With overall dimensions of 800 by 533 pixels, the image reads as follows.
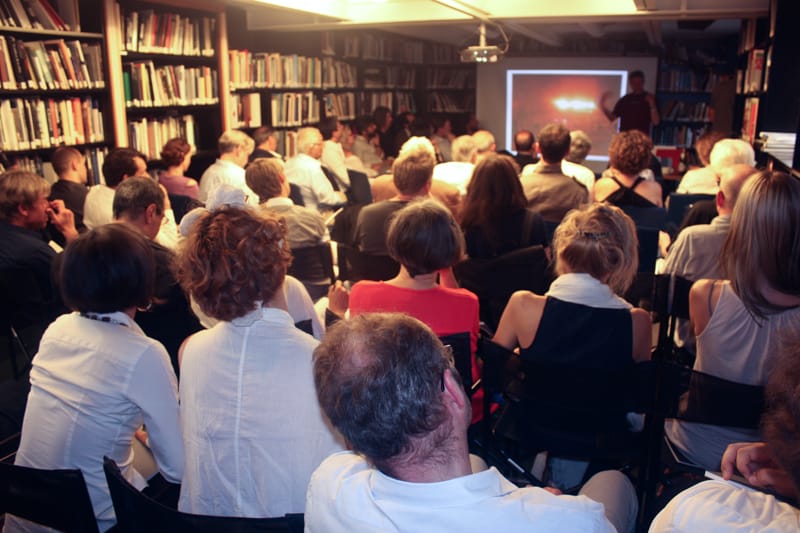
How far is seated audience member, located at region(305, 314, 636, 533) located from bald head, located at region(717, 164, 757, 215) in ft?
7.37

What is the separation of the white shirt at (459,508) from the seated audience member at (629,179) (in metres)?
3.19

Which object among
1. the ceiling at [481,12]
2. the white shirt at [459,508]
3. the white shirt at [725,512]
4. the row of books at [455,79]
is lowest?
the white shirt at [725,512]

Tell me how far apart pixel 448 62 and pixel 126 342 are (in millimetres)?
9866

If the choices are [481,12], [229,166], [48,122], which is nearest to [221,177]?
[229,166]

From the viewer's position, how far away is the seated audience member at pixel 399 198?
3.53 m

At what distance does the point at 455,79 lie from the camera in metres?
10.8

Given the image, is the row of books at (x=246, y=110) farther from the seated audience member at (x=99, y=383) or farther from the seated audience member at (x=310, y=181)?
the seated audience member at (x=99, y=383)

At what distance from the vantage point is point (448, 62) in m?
10.7

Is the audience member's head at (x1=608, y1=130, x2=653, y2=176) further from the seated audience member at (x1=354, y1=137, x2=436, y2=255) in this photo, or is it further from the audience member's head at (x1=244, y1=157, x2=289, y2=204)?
the audience member's head at (x1=244, y1=157, x2=289, y2=204)

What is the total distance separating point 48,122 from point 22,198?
1.43 metres

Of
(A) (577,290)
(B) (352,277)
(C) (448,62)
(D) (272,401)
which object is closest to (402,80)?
(C) (448,62)

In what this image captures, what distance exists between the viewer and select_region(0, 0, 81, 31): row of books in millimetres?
3928

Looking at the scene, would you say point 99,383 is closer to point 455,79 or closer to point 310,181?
point 310,181

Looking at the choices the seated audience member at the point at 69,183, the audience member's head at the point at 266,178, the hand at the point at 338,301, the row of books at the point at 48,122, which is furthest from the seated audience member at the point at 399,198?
the row of books at the point at 48,122
